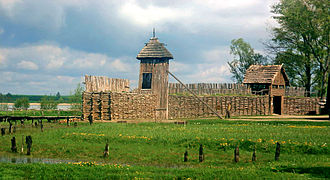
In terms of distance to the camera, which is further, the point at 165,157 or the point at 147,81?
the point at 147,81

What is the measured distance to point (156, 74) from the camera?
47094 mm

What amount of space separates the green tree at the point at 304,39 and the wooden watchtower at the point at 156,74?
24.7m

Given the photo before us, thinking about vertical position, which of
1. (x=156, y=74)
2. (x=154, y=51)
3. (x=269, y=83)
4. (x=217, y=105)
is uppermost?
(x=154, y=51)

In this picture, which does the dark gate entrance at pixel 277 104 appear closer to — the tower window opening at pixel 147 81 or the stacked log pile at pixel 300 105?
the stacked log pile at pixel 300 105

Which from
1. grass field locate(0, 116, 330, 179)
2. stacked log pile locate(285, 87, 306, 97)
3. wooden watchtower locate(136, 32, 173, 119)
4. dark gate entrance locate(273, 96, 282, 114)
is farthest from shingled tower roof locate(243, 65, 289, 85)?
grass field locate(0, 116, 330, 179)

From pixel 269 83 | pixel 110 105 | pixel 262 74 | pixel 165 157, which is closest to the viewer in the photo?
pixel 165 157

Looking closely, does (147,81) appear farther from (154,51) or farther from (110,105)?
(110,105)

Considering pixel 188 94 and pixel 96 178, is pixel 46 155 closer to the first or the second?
pixel 96 178

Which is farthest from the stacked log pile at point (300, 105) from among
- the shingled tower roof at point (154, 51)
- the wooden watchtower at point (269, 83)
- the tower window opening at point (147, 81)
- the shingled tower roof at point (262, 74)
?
the tower window opening at point (147, 81)

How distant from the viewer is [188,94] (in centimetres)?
5041

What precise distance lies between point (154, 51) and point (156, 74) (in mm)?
2995

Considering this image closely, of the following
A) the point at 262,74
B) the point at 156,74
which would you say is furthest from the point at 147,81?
the point at 262,74

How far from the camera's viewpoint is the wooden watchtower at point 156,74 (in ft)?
154

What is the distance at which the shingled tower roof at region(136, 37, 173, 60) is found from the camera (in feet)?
154
